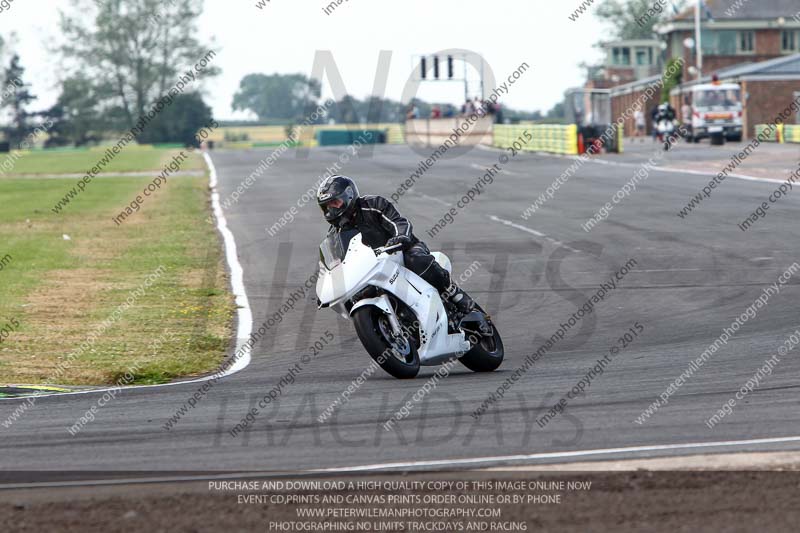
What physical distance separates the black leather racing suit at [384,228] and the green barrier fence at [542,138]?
40.6 metres

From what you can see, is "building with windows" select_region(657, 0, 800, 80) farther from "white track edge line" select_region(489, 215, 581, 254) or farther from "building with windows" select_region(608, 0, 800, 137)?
"white track edge line" select_region(489, 215, 581, 254)

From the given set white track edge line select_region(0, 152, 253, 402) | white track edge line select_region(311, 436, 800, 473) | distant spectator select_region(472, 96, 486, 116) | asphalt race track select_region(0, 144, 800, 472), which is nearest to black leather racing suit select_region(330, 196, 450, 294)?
asphalt race track select_region(0, 144, 800, 472)

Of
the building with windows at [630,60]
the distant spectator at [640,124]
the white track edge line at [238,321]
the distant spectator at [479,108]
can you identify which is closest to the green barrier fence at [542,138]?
the distant spectator at [479,108]

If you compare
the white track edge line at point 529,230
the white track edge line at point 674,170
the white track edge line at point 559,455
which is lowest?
the white track edge line at point 529,230

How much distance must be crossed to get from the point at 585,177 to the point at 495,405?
2721cm

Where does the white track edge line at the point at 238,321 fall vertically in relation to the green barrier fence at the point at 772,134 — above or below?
below

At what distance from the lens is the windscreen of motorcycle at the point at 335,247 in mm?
8961

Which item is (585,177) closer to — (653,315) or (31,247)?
(31,247)

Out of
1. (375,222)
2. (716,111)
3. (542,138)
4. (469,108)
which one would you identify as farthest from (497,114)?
(375,222)

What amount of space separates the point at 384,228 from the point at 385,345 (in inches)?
37.9

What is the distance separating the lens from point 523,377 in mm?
8781

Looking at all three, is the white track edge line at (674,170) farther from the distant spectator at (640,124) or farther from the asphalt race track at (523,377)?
the distant spectator at (640,124)

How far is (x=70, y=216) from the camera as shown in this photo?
2872cm

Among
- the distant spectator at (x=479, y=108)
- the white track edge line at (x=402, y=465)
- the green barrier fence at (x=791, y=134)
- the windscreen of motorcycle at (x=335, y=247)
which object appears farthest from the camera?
the distant spectator at (x=479, y=108)
